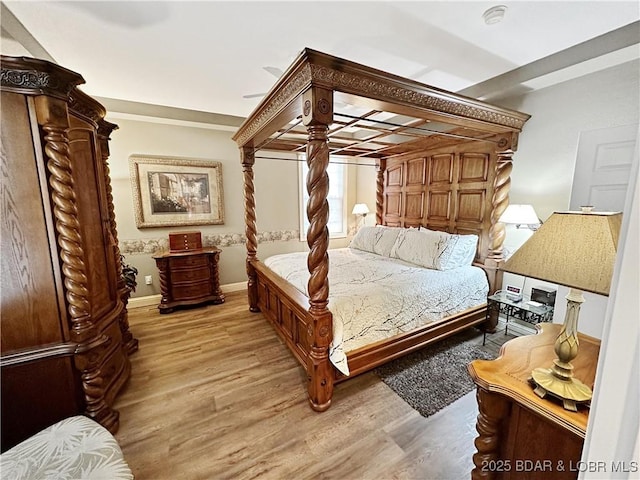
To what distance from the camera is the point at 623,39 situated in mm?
1979

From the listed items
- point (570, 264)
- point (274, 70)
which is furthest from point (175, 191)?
point (570, 264)

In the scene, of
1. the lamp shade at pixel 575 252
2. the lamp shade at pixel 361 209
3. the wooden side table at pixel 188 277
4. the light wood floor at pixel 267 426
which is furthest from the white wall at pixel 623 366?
the lamp shade at pixel 361 209

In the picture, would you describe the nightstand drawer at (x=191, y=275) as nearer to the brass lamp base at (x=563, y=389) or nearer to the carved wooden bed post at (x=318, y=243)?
the carved wooden bed post at (x=318, y=243)

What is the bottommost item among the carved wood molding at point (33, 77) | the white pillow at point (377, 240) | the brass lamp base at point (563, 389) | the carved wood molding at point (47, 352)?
the carved wood molding at point (47, 352)

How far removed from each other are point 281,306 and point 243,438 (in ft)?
3.84

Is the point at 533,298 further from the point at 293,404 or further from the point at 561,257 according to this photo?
the point at 293,404

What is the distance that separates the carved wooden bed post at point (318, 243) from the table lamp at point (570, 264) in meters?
1.11

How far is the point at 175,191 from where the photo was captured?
155 inches

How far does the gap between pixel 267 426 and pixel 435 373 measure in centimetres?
147

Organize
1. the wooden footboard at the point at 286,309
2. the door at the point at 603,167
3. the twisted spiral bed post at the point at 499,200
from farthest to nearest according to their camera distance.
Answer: the twisted spiral bed post at the point at 499,200 < the wooden footboard at the point at 286,309 < the door at the point at 603,167

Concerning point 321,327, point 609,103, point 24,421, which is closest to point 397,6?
point 609,103

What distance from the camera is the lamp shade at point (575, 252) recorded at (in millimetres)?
860

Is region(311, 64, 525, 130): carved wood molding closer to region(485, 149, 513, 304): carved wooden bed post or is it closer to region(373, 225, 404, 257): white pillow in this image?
region(485, 149, 513, 304): carved wooden bed post

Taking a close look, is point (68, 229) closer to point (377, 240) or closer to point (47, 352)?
point (47, 352)
